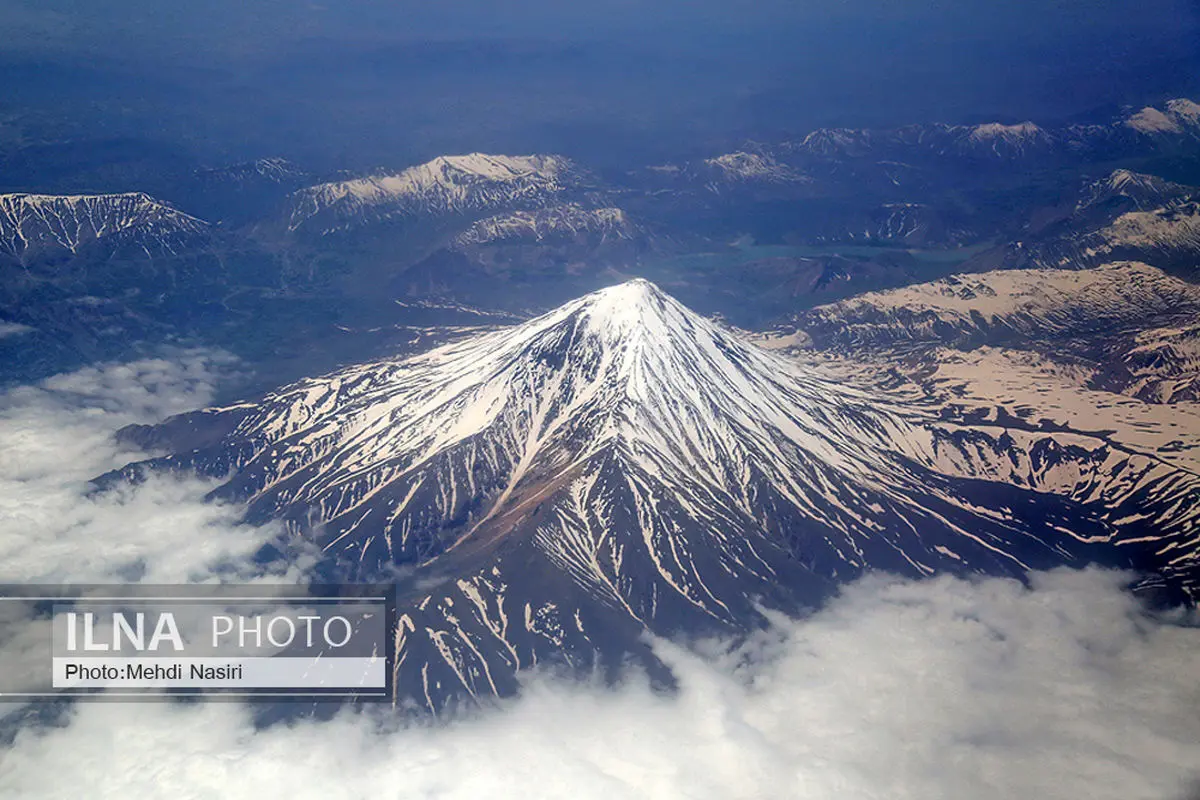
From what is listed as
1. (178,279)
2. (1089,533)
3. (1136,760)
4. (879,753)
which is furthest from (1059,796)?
(178,279)

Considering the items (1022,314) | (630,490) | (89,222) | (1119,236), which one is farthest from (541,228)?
(630,490)

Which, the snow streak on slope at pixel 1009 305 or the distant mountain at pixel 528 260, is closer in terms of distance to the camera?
the snow streak on slope at pixel 1009 305

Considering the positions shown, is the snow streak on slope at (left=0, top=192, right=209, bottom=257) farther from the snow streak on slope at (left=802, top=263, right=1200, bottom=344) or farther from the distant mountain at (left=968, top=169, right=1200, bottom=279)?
the distant mountain at (left=968, top=169, right=1200, bottom=279)

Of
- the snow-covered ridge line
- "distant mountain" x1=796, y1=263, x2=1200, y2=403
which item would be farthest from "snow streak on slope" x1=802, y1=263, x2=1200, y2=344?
the snow-covered ridge line

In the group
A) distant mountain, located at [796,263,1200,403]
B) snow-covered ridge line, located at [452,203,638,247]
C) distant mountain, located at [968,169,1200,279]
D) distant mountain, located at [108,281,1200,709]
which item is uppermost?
snow-covered ridge line, located at [452,203,638,247]

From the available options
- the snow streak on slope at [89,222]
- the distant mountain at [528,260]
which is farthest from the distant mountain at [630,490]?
A: the snow streak on slope at [89,222]

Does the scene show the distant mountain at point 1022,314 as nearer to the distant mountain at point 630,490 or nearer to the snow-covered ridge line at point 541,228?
the distant mountain at point 630,490
